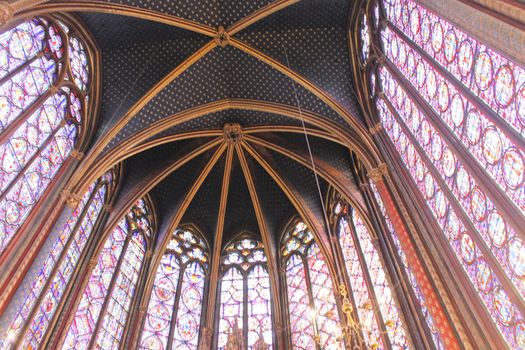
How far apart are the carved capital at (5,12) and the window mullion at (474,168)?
7413mm

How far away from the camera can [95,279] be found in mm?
12211

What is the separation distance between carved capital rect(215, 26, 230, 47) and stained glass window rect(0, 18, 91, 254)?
3.46m

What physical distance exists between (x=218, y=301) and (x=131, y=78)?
22.8ft

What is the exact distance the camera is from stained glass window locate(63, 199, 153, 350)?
11.2 metres

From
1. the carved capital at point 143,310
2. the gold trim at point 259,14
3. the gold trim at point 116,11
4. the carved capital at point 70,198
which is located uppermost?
the gold trim at point 259,14

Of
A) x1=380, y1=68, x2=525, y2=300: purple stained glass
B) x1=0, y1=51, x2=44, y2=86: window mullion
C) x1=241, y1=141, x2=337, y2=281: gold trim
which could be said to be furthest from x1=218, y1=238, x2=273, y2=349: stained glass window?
x1=0, y1=51, x2=44, y2=86: window mullion

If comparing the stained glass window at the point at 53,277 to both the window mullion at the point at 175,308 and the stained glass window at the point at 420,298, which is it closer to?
the window mullion at the point at 175,308

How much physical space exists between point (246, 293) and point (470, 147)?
9182 millimetres

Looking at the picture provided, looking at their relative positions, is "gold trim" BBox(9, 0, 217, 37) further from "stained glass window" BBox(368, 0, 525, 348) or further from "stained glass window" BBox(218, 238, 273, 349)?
"stained glass window" BBox(218, 238, 273, 349)

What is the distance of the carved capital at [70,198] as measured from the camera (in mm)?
10716

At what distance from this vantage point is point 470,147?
7.27 m

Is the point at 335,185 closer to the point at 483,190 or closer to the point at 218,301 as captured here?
the point at 218,301

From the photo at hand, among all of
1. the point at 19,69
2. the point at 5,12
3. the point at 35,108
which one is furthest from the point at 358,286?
the point at 5,12

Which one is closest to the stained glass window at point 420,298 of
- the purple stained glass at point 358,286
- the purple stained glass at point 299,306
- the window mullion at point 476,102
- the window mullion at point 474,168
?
the purple stained glass at point 358,286
